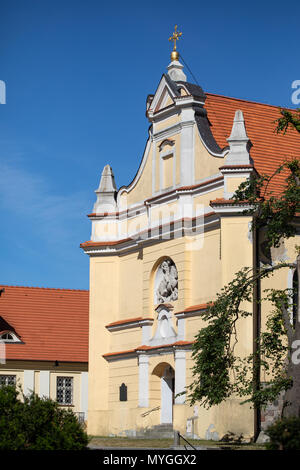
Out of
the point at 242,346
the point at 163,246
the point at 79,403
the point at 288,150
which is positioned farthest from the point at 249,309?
the point at 79,403

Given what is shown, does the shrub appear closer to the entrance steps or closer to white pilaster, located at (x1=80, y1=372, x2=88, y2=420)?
the entrance steps

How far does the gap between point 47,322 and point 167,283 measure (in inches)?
480

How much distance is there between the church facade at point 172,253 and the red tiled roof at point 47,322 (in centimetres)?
602

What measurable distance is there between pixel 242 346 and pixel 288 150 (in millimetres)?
10888

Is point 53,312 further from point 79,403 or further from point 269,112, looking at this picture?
point 269,112

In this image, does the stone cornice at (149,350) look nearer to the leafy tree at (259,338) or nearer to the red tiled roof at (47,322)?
the leafy tree at (259,338)

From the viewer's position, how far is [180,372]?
40.6m

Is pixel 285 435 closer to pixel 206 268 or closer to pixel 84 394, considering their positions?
pixel 206 268

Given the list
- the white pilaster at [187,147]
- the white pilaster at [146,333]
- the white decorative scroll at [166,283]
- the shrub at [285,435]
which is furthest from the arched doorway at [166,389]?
the shrub at [285,435]

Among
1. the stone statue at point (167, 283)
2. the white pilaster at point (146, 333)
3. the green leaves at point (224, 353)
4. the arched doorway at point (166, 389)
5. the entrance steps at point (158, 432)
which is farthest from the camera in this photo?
the white pilaster at point (146, 333)

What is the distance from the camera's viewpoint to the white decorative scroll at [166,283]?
138ft

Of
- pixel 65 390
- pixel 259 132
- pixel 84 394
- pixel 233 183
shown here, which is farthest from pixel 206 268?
pixel 65 390

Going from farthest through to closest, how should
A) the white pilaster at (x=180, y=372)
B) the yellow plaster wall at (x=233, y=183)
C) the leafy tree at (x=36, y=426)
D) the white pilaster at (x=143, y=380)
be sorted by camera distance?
the white pilaster at (x=143, y=380), the white pilaster at (x=180, y=372), the yellow plaster wall at (x=233, y=183), the leafy tree at (x=36, y=426)

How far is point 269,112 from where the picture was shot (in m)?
46.5
